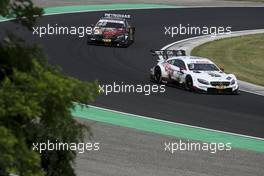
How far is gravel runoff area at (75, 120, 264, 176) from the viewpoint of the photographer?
52.3 ft

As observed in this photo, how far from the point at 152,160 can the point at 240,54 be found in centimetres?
2054

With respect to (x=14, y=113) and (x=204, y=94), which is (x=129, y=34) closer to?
(x=204, y=94)

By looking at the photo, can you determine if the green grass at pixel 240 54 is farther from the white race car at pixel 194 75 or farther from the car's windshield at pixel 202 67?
the white race car at pixel 194 75

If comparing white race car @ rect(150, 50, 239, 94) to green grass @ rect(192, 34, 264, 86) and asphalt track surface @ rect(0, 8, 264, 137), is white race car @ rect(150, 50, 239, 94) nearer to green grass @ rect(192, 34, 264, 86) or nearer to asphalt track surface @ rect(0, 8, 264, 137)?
asphalt track surface @ rect(0, 8, 264, 137)

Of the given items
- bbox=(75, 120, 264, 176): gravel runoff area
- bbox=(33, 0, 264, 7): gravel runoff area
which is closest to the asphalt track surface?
bbox=(33, 0, 264, 7): gravel runoff area

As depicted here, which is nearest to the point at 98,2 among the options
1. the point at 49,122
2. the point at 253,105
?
the point at 253,105

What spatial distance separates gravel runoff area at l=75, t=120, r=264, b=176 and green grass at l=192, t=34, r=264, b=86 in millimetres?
11434

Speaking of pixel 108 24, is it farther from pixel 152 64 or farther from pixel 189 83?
pixel 189 83

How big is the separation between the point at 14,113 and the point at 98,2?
4535 centimetres

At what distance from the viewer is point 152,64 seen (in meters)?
33.0

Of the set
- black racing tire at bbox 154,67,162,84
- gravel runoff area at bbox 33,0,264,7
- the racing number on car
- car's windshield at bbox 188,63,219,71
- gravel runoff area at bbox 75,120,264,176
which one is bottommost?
gravel runoff area at bbox 33,0,264,7

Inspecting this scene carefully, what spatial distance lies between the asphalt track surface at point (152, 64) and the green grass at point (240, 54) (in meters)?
2.50

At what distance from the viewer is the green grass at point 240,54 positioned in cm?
3139

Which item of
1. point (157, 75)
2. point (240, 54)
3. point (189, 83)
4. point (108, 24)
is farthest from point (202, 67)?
point (108, 24)
